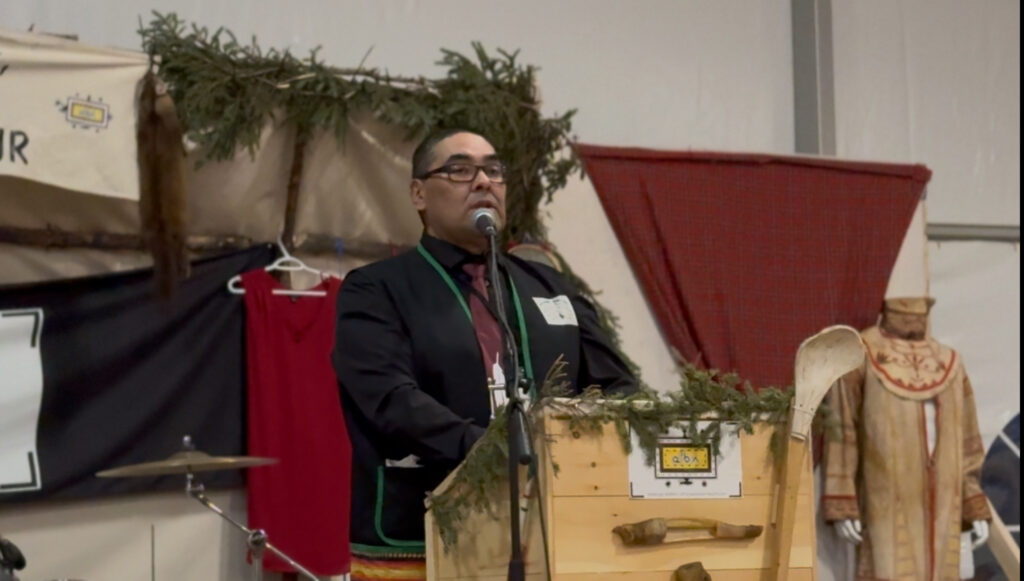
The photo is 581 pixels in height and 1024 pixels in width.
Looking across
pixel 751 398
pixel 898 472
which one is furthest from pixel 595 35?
pixel 751 398

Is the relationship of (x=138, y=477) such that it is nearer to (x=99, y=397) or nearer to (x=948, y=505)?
(x=99, y=397)

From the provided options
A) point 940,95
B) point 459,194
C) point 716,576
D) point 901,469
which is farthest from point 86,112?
point 940,95

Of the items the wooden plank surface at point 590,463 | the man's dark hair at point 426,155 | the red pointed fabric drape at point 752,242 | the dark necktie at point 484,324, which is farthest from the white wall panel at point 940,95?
the wooden plank surface at point 590,463

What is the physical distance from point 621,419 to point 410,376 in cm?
48

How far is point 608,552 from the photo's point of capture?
2.13 metres

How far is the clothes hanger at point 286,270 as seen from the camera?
4473 millimetres

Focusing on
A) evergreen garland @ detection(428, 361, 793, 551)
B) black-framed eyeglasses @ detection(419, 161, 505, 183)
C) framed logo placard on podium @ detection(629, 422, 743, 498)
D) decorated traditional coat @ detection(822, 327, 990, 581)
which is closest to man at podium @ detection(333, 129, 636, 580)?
black-framed eyeglasses @ detection(419, 161, 505, 183)

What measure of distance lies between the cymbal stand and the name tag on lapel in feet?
5.05

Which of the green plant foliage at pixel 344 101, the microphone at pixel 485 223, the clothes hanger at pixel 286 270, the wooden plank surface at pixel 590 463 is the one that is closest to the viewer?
the wooden plank surface at pixel 590 463

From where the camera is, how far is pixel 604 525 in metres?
2.13

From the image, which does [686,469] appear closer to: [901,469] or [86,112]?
[86,112]

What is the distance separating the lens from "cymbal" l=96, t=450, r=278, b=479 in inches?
156

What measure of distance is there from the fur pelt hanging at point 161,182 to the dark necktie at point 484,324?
1810mm

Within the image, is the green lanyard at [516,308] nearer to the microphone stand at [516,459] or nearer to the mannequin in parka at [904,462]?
the microphone stand at [516,459]
